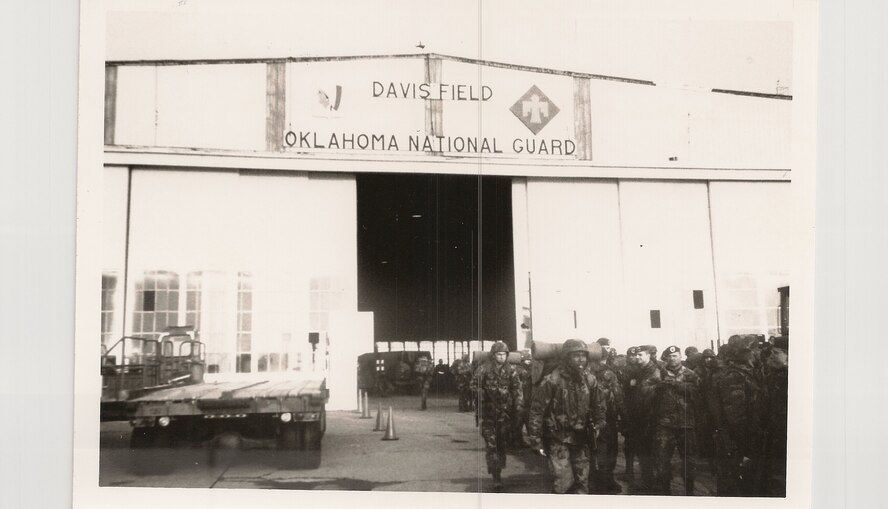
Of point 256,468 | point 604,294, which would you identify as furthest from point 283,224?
point 604,294

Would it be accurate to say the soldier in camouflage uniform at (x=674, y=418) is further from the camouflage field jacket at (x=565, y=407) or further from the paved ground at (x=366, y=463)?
the camouflage field jacket at (x=565, y=407)

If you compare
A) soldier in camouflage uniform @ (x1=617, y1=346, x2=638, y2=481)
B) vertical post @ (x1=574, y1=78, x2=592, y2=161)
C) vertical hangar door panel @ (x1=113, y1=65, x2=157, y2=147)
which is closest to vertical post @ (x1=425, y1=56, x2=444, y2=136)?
vertical post @ (x1=574, y1=78, x2=592, y2=161)

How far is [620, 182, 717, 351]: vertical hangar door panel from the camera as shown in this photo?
4211 mm

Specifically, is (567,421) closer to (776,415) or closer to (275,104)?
(776,415)

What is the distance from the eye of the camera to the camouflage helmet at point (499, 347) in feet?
13.7

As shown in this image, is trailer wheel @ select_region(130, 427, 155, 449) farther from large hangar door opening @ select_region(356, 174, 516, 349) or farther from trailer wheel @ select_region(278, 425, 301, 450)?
large hangar door opening @ select_region(356, 174, 516, 349)

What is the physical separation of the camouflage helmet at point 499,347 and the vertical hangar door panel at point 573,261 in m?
0.17

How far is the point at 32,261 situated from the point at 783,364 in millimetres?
4089

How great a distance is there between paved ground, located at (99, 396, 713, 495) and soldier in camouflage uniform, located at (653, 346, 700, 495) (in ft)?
0.26

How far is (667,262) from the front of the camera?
422cm

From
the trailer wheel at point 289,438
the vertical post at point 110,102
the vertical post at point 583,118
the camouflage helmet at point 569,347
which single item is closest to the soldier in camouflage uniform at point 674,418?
the camouflage helmet at point 569,347

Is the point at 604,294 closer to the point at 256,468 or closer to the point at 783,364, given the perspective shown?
the point at 783,364

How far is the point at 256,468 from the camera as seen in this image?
4230mm

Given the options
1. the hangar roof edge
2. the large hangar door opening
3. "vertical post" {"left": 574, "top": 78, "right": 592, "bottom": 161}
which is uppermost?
the hangar roof edge
